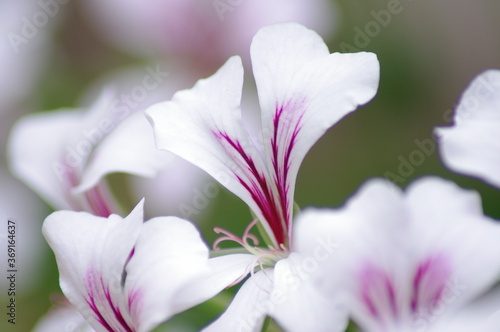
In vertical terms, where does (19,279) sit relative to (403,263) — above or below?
below

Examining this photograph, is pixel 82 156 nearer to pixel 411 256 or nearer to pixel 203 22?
pixel 411 256

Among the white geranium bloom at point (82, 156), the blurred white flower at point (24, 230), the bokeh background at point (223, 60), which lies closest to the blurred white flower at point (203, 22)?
the bokeh background at point (223, 60)

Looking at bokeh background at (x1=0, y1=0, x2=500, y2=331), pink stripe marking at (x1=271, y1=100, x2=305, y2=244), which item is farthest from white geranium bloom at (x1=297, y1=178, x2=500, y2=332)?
bokeh background at (x1=0, y1=0, x2=500, y2=331)

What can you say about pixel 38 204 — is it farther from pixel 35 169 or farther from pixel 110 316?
pixel 110 316

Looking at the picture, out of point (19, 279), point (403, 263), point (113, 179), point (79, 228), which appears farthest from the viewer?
point (113, 179)

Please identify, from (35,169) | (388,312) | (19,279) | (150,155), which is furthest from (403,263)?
(19,279)

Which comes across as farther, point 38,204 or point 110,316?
point 38,204

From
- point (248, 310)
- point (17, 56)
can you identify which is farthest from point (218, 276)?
point (17, 56)

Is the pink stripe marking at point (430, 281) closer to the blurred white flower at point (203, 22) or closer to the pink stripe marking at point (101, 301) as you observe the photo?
the pink stripe marking at point (101, 301)
